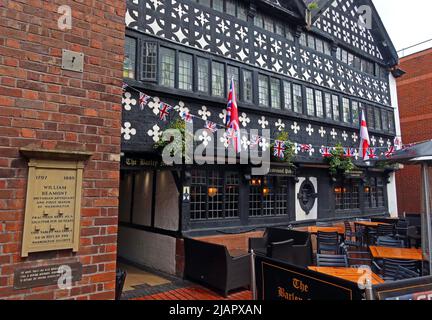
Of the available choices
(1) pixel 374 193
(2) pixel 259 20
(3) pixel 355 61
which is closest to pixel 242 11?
(2) pixel 259 20

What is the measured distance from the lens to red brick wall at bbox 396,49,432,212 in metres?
17.8

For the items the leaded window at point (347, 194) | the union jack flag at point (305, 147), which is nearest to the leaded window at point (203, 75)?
the union jack flag at point (305, 147)

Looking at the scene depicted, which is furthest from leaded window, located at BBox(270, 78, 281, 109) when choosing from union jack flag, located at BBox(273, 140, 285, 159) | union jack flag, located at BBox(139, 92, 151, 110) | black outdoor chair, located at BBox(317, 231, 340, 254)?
union jack flag, located at BBox(139, 92, 151, 110)

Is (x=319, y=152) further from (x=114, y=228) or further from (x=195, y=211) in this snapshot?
(x=114, y=228)

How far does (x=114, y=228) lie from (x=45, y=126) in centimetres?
107

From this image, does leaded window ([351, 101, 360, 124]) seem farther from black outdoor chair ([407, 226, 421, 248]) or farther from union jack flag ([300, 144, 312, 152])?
black outdoor chair ([407, 226, 421, 248])

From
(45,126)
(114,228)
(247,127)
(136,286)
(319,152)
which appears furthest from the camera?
(319,152)

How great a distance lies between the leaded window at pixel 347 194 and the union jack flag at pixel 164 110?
7.99m

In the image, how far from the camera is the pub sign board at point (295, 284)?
2.75 m

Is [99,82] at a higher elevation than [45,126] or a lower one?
higher

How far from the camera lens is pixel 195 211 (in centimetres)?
826

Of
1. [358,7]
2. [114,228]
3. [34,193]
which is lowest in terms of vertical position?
[114,228]

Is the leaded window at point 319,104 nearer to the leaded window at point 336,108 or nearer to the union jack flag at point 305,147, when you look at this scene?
the leaded window at point 336,108

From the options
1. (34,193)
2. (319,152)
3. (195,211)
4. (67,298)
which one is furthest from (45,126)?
(319,152)
